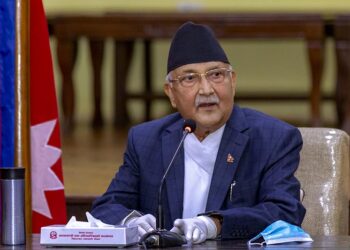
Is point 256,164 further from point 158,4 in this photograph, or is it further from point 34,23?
point 158,4

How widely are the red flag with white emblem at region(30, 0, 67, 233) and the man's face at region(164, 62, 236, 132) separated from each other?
856 mm

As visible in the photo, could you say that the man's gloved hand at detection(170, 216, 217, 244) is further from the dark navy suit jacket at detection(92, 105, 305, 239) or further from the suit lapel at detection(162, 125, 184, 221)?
the suit lapel at detection(162, 125, 184, 221)

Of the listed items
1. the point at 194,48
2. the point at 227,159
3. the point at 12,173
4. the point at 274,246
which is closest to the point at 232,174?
the point at 227,159

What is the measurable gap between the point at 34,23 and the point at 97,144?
11.8 ft

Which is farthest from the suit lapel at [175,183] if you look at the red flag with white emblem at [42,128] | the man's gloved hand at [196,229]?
the red flag with white emblem at [42,128]

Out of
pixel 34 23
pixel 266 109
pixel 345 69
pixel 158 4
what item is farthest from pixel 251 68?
pixel 34 23

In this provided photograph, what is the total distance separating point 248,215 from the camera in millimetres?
3498

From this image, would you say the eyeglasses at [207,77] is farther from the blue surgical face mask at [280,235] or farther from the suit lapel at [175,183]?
the blue surgical face mask at [280,235]

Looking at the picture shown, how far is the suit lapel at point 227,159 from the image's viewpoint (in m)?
3.71

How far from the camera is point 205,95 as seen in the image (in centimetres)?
368

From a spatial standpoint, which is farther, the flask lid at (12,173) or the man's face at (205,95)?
the man's face at (205,95)

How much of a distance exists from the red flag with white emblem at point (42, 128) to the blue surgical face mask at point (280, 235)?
1382 millimetres

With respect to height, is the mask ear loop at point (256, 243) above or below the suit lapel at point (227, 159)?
below

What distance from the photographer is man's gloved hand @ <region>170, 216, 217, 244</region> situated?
326cm
